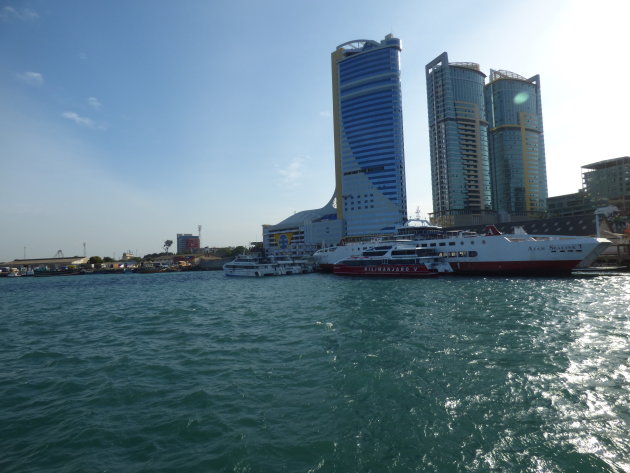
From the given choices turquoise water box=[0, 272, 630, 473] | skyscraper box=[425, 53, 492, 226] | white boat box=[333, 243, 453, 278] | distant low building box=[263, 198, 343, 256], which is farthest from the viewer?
skyscraper box=[425, 53, 492, 226]

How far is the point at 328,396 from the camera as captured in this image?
35.4 ft

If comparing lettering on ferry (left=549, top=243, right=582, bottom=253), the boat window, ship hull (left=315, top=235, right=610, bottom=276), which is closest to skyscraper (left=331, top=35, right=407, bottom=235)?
the boat window

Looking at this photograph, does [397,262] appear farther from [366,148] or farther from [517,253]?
[366,148]

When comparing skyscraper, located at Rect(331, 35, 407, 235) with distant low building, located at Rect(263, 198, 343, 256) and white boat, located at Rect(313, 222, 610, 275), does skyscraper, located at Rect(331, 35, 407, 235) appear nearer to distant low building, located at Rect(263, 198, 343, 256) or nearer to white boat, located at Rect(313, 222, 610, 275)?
distant low building, located at Rect(263, 198, 343, 256)

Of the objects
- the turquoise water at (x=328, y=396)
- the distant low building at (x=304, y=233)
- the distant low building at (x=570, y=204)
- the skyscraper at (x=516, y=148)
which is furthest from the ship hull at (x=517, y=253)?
the distant low building at (x=570, y=204)

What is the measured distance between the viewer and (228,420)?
9477 mm

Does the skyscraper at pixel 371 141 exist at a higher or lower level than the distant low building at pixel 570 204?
higher

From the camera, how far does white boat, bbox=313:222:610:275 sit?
150 ft

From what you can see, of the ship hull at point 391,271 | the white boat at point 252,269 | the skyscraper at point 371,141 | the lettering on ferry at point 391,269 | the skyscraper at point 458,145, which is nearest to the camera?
the ship hull at point 391,271

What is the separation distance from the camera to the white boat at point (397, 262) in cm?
5588

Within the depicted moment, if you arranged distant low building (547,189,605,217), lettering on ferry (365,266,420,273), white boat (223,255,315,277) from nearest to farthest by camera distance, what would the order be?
lettering on ferry (365,266,420,273) < white boat (223,255,315,277) < distant low building (547,189,605,217)

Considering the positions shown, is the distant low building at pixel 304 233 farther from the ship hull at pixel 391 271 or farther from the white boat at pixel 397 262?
the white boat at pixel 397 262

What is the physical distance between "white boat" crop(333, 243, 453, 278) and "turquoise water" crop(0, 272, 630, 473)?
33848 mm

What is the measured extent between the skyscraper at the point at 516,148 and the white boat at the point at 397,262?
106m
